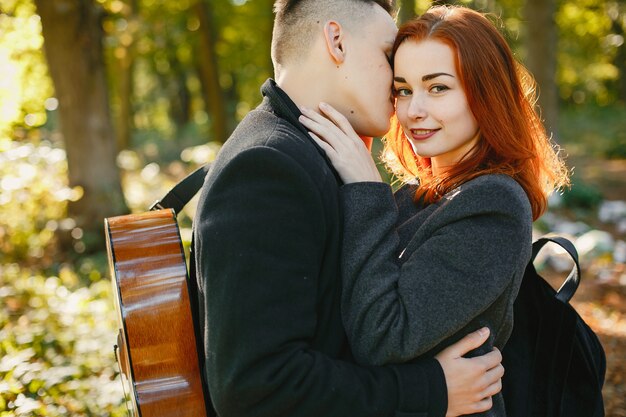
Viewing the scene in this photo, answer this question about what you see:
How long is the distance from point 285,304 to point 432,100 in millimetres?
945

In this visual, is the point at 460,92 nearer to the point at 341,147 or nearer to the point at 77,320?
the point at 341,147

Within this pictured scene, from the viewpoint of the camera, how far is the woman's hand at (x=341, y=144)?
1.94 meters

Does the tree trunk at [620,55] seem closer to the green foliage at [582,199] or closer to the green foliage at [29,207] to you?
the green foliage at [582,199]

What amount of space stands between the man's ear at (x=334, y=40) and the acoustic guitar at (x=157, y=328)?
801 mm

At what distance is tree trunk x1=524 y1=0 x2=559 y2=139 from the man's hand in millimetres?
10112

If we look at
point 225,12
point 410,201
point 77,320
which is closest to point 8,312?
point 77,320

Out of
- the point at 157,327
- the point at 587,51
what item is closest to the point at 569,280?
the point at 157,327

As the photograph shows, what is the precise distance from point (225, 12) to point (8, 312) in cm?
1515

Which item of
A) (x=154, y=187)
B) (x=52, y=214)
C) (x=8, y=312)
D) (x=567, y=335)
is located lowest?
(x=154, y=187)

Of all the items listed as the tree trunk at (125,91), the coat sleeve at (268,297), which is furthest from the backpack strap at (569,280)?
the tree trunk at (125,91)

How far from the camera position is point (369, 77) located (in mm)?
2160

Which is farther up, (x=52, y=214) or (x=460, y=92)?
(x=460, y=92)

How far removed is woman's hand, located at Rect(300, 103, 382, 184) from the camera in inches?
76.5

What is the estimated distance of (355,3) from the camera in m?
2.15
